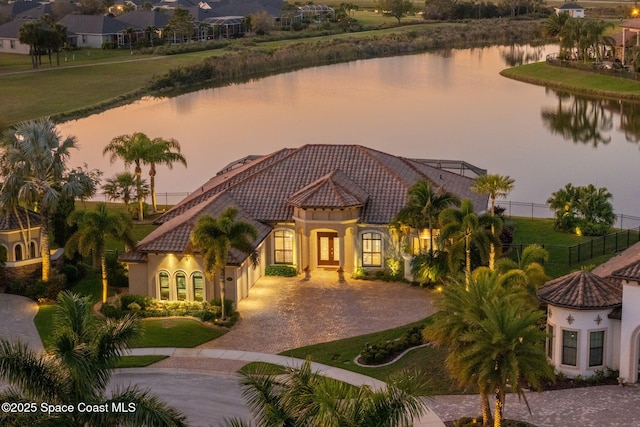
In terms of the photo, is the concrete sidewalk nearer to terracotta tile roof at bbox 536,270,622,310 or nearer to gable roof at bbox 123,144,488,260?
Result: terracotta tile roof at bbox 536,270,622,310

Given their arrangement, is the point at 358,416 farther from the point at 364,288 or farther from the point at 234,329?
the point at 364,288

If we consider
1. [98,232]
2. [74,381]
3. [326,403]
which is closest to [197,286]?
[98,232]

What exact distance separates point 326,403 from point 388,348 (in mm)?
16330

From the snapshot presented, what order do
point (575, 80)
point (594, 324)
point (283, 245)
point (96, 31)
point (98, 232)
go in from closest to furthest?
point (594, 324) < point (98, 232) < point (283, 245) < point (575, 80) < point (96, 31)

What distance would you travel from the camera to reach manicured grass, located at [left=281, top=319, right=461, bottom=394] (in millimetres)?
33844

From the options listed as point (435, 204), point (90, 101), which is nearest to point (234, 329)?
point (435, 204)

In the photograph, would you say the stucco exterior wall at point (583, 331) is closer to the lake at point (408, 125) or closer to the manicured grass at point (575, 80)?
the lake at point (408, 125)

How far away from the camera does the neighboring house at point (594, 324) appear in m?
32.9

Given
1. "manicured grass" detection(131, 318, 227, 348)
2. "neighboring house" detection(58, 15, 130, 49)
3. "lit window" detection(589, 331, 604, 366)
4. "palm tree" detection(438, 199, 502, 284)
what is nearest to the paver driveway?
"manicured grass" detection(131, 318, 227, 348)

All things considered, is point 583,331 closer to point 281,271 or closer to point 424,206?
point 424,206

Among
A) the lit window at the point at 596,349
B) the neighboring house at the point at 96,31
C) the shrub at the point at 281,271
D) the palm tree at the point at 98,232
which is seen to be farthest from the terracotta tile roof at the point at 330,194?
the neighboring house at the point at 96,31

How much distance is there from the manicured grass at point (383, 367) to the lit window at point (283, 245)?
922 cm

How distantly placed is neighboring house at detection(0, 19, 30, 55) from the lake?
3995cm

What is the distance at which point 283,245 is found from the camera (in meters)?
47.4
